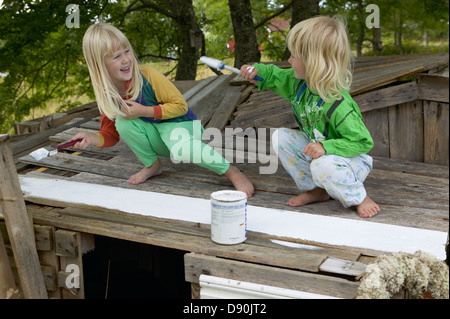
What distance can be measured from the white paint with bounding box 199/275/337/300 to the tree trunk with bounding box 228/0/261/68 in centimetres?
596

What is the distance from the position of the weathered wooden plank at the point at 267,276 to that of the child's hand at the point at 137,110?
3.52 feet

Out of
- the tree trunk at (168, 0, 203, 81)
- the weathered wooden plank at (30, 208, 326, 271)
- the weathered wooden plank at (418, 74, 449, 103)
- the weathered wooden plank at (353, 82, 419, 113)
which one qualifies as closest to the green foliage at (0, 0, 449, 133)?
the tree trunk at (168, 0, 203, 81)

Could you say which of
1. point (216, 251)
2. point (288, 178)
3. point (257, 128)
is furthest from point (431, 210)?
point (257, 128)

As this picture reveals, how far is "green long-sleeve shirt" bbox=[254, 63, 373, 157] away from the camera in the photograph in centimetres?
252

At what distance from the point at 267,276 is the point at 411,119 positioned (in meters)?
2.57

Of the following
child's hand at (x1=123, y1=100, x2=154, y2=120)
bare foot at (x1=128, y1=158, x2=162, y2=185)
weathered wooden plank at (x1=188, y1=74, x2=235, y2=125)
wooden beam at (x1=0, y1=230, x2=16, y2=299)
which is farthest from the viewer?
weathered wooden plank at (x1=188, y1=74, x2=235, y2=125)

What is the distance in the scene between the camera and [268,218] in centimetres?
263

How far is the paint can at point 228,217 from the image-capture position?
219 cm

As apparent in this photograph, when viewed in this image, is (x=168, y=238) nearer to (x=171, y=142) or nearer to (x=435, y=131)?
(x=171, y=142)

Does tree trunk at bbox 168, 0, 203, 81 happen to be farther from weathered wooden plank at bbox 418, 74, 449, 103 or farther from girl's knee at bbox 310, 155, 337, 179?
girl's knee at bbox 310, 155, 337, 179

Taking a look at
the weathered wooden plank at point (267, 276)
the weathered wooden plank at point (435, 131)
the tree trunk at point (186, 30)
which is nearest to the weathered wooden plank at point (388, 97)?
the weathered wooden plank at point (435, 131)

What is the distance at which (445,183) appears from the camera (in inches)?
127

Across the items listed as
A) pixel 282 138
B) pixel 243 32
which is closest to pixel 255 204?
pixel 282 138
